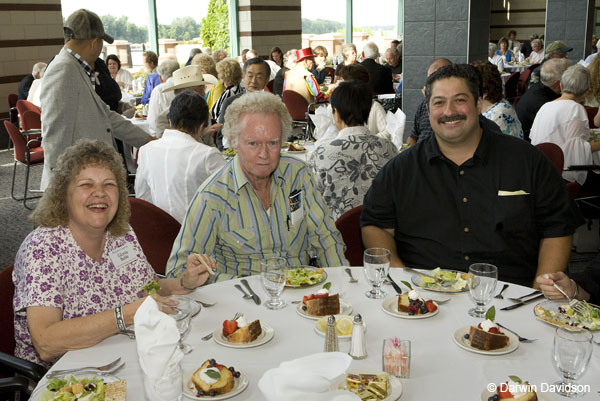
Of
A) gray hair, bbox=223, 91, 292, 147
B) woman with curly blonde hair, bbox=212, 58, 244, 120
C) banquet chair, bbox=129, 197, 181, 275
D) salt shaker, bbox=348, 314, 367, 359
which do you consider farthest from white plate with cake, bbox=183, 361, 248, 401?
woman with curly blonde hair, bbox=212, 58, 244, 120

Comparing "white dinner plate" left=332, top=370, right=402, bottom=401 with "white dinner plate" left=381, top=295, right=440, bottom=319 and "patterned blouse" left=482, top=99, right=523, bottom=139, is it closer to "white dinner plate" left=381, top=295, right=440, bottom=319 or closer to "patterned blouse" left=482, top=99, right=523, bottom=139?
"white dinner plate" left=381, top=295, right=440, bottom=319

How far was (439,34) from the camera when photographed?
6.90m

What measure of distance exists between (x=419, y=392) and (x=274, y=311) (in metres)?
0.61

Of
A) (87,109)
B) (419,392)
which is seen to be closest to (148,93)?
(87,109)

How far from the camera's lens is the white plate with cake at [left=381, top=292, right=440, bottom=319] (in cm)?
179

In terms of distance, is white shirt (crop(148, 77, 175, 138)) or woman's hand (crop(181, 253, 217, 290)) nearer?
woman's hand (crop(181, 253, 217, 290))

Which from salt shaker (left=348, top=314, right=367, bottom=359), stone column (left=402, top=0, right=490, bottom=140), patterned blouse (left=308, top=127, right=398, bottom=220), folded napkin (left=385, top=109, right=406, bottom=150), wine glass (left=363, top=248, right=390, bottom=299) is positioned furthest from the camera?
stone column (left=402, top=0, right=490, bottom=140)

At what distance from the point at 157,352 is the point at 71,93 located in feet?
9.90

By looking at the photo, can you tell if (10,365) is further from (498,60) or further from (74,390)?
(498,60)

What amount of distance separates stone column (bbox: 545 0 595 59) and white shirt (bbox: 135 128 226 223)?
11.5 metres

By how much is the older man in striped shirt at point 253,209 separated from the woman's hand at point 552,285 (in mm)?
944

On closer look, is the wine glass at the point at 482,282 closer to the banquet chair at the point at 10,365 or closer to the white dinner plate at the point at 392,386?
the white dinner plate at the point at 392,386

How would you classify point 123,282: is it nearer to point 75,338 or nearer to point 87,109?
point 75,338

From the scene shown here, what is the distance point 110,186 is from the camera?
6.93ft
